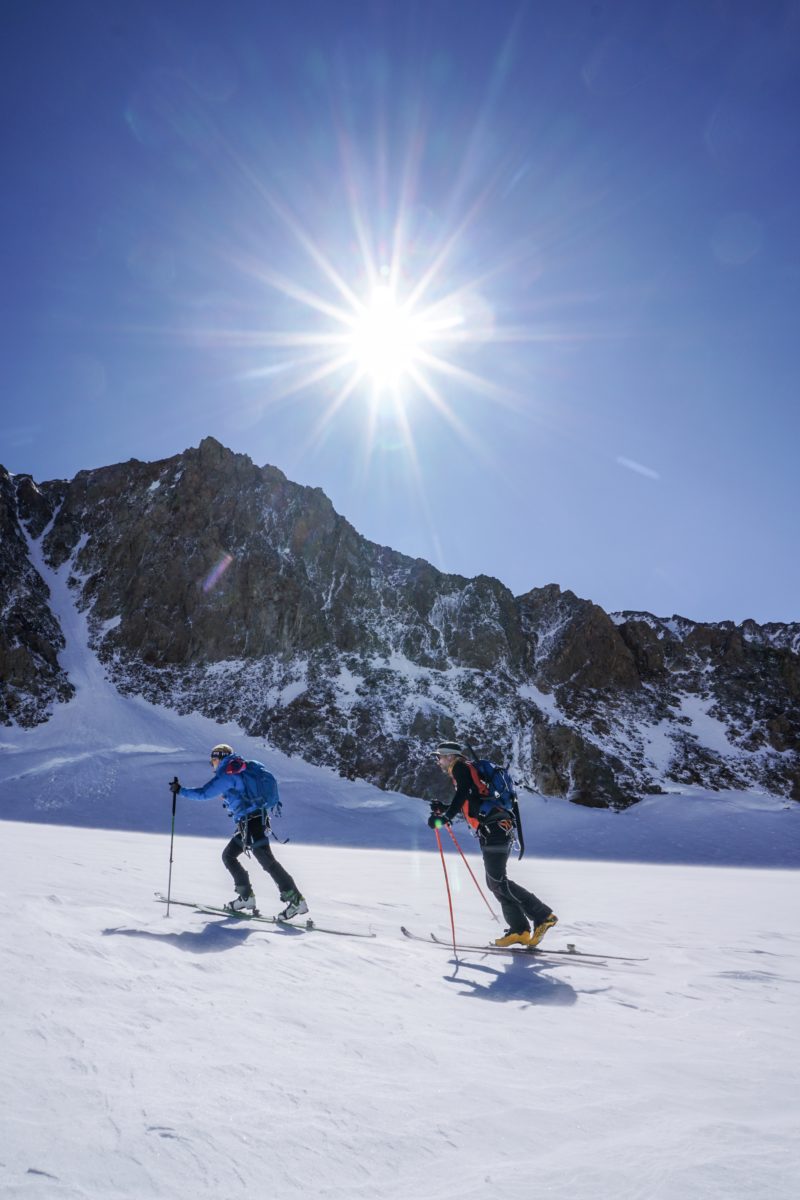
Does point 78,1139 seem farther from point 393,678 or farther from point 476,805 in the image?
point 393,678

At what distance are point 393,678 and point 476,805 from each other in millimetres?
55146

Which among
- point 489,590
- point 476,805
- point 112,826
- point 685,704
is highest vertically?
point 489,590

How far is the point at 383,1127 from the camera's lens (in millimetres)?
2508

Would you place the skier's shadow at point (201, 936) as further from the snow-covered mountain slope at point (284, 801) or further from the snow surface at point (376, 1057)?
the snow-covered mountain slope at point (284, 801)

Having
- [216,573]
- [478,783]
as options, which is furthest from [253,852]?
[216,573]

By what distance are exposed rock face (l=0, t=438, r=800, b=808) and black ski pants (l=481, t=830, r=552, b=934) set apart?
43841 millimetres

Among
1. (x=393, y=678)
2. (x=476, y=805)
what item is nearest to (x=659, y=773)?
(x=393, y=678)

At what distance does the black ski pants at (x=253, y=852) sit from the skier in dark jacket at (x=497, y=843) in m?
2.21

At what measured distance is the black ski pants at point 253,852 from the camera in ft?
27.1

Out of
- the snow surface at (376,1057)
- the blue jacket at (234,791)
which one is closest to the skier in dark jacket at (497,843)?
the snow surface at (376,1057)

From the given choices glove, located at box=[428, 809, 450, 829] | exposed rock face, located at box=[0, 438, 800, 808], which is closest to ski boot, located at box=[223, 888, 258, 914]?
glove, located at box=[428, 809, 450, 829]

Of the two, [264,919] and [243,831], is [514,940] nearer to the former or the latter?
[264,919]

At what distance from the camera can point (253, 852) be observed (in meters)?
8.44

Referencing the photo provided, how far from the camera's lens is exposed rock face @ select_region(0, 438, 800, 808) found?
2238 inches
